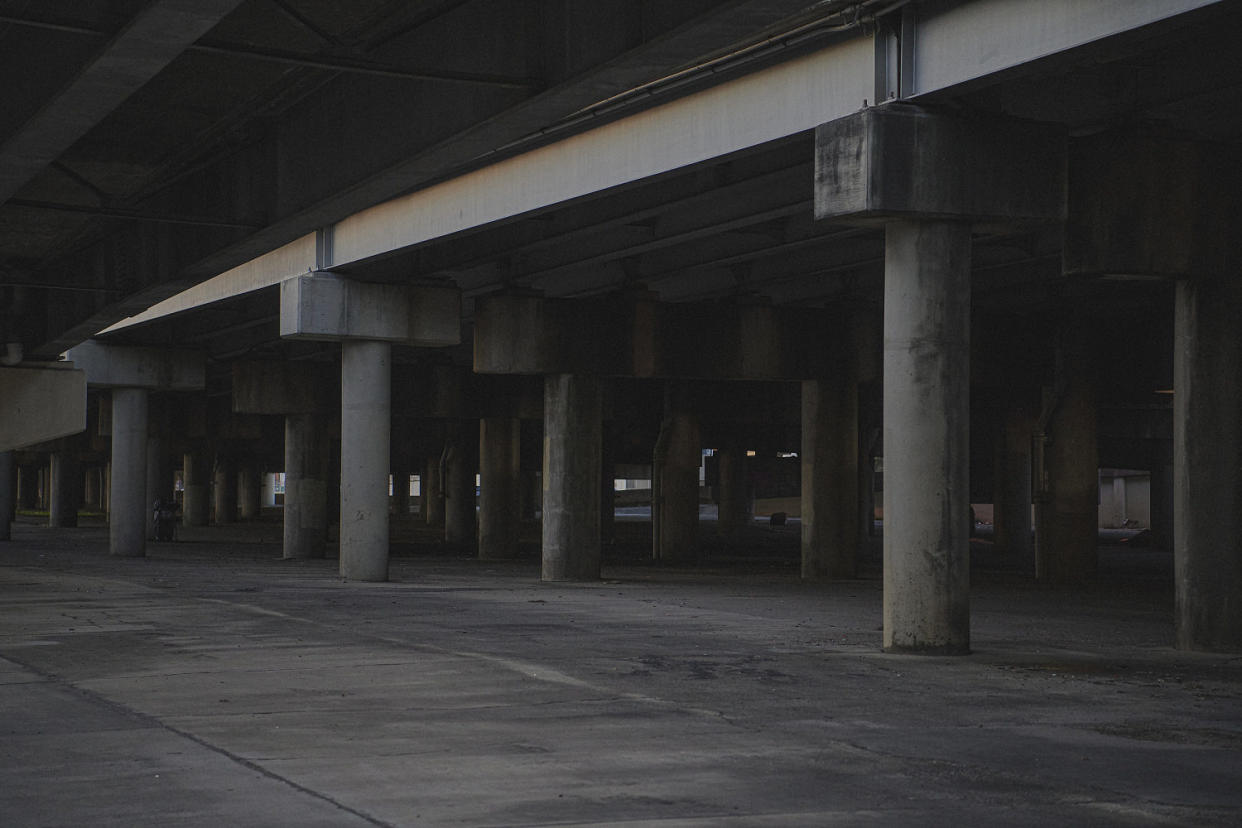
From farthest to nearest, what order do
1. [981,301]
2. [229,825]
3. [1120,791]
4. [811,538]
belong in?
[981,301] → [811,538] → [1120,791] → [229,825]

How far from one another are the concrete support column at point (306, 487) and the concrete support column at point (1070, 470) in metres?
17.1

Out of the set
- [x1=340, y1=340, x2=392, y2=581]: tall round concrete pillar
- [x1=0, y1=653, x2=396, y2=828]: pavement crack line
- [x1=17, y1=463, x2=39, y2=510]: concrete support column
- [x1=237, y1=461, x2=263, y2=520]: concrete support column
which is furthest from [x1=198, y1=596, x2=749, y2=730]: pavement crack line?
[x1=17, y1=463, x2=39, y2=510]: concrete support column

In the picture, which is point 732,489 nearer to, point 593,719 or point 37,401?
point 37,401

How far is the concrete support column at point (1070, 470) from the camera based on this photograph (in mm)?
31906

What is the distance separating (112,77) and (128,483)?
93.2ft

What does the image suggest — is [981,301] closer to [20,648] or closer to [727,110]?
[727,110]

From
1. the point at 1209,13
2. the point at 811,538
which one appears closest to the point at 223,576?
the point at 811,538

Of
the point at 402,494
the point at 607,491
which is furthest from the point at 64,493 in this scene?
the point at 402,494

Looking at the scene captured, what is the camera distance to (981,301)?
3456 centimetres

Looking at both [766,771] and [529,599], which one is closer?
[766,771]

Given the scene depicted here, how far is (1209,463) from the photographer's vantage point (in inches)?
639

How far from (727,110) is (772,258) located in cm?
1209

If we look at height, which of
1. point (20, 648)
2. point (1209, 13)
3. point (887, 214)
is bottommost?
point (20, 648)

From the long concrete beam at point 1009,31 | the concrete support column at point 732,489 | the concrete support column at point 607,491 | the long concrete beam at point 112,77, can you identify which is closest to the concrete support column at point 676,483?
the concrete support column at point 607,491
